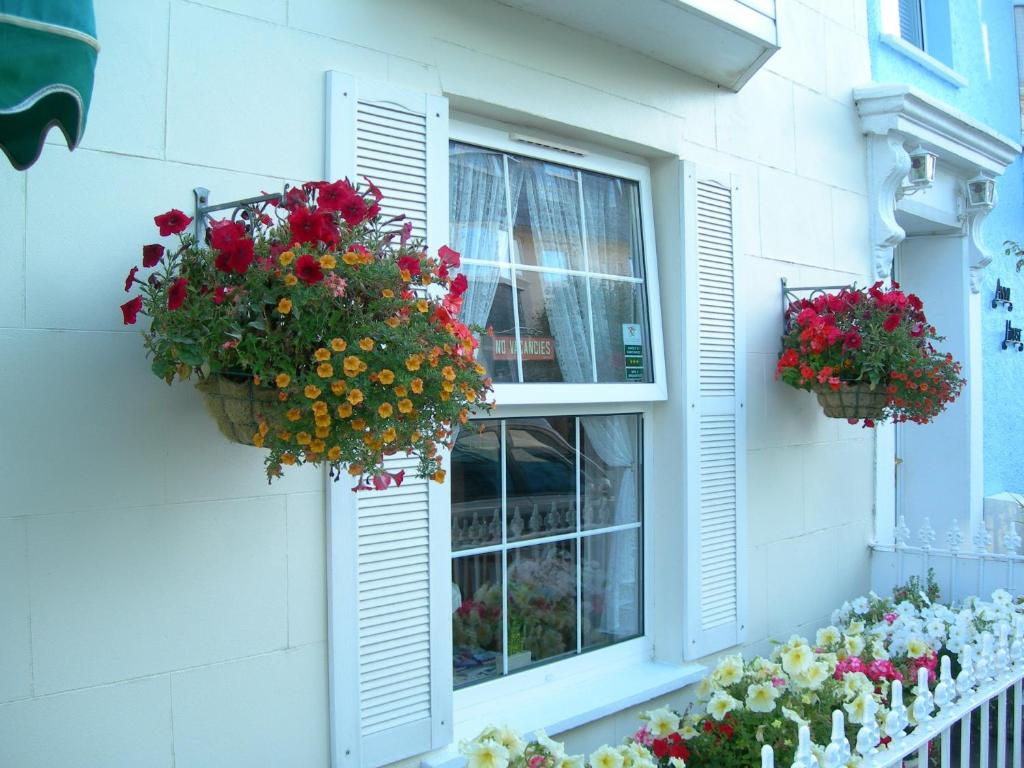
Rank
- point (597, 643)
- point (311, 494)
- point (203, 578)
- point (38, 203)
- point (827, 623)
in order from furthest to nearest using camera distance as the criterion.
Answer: point (827, 623) < point (597, 643) < point (311, 494) < point (203, 578) < point (38, 203)

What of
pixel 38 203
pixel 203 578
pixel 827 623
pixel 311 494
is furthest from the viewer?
pixel 827 623

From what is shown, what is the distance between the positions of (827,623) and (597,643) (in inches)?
A: 58.5

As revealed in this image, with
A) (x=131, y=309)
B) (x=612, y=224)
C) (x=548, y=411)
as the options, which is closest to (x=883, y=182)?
(x=612, y=224)

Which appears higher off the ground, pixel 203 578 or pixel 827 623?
pixel 203 578

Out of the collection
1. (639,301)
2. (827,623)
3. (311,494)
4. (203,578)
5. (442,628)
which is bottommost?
(827,623)

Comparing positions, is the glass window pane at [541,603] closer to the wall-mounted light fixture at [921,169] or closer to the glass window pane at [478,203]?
the glass window pane at [478,203]

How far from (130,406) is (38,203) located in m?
0.50

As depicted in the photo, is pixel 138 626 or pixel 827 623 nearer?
pixel 138 626

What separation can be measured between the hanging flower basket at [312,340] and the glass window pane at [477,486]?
998 millimetres

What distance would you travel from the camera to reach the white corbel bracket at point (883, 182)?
4.78 meters

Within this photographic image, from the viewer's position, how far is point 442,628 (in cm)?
273

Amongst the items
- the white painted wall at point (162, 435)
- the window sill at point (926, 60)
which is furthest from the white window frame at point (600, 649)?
the window sill at point (926, 60)

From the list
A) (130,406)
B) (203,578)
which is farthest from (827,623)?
(130,406)

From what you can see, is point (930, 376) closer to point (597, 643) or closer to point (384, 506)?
point (597, 643)
